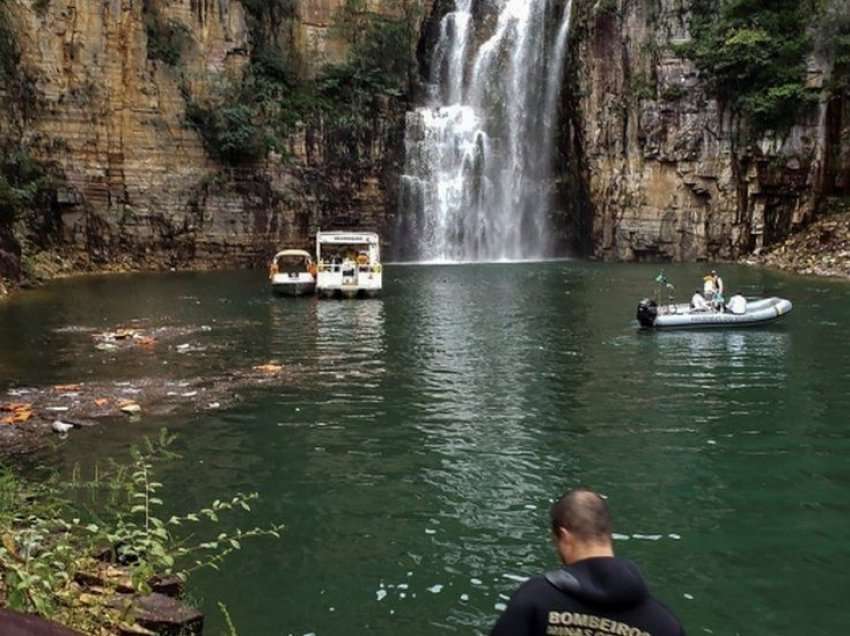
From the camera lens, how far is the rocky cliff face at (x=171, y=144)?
164 feet

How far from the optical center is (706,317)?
2667 cm

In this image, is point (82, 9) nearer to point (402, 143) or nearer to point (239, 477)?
point (402, 143)

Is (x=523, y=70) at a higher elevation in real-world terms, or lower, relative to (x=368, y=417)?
higher

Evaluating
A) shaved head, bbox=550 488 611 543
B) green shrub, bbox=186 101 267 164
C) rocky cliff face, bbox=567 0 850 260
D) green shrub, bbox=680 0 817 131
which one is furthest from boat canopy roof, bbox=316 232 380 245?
shaved head, bbox=550 488 611 543

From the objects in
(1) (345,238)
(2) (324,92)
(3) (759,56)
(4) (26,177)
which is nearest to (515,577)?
(1) (345,238)

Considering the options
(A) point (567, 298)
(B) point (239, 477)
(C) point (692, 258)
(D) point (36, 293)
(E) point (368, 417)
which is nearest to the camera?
(B) point (239, 477)

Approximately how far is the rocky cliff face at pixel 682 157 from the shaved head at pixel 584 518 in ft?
172

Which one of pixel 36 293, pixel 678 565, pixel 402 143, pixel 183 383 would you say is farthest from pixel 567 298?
pixel 402 143

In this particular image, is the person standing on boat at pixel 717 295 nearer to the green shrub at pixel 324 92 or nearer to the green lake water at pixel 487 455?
the green lake water at pixel 487 455

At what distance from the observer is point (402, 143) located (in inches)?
2414

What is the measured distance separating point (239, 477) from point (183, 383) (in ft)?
24.3

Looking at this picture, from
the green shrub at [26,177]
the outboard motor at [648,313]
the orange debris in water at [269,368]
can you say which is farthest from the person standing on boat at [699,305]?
the green shrub at [26,177]

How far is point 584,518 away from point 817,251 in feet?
156

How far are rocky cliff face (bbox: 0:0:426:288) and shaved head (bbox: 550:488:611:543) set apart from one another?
4835 centimetres
